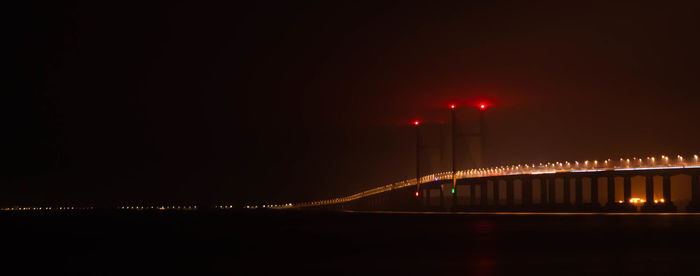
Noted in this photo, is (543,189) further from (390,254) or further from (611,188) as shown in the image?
(390,254)

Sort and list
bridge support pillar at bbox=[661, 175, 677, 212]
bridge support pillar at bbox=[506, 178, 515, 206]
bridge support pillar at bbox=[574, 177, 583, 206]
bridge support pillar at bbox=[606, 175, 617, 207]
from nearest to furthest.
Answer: bridge support pillar at bbox=[661, 175, 677, 212], bridge support pillar at bbox=[606, 175, 617, 207], bridge support pillar at bbox=[574, 177, 583, 206], bridge support pillar at bbox=[506, 178, 515, 206]

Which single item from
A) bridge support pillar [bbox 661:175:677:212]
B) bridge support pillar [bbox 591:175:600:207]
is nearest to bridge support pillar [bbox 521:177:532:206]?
bridge support pillar [bbox 591:175:600:207]

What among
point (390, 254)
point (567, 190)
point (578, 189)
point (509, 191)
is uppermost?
point (509, 191)

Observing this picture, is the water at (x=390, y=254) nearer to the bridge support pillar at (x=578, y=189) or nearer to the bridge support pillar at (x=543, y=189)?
the bridge support pillar at (x=578, y=189)

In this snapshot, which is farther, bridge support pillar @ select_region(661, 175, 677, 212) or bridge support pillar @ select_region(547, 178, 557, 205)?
bridge support pillar @ select_region(547, 178, 557, 205)

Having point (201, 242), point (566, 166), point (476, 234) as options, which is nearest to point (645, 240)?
point (476, 234)

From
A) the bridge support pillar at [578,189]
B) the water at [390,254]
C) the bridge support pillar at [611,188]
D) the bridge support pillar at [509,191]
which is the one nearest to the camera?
the water at [390,254]

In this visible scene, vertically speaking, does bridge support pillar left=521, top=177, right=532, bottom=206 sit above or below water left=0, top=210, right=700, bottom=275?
above

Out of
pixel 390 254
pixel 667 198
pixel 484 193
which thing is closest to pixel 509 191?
pixel 484 193

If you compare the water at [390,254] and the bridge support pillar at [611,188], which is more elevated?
the bridge support pillar at [611,188]

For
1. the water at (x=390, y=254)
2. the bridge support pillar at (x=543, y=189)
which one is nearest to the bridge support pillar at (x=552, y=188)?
the bridge support pillar at (x=543, y=189)

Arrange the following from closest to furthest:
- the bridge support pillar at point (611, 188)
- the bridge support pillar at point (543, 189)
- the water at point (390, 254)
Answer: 1. the water at point (390, 254)
2. the bridge support pillar at point (611, 188)
3. the bridge support pillar at point (543, 189)

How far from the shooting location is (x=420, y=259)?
25.7 metres

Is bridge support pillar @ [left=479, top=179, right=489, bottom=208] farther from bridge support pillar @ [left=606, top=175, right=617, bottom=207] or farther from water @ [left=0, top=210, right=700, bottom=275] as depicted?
water @ [left=0, top=210, right=700, bottom=275]
